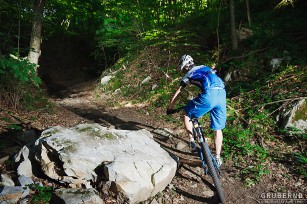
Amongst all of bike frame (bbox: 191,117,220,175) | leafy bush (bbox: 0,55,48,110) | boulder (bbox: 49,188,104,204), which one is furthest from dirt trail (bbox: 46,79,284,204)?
leafy bush (bbox: 0,55,48,110)

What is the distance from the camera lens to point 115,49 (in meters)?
17.7

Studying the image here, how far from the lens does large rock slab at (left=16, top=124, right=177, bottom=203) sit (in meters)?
3.85

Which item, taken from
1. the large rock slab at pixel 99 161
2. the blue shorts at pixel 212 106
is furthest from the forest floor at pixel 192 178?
the blue shorts at pixel 212 106

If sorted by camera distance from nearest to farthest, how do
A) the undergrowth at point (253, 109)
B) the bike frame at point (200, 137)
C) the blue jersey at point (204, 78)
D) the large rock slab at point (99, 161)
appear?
the large rock slab at point (99, 161) < the blue jersey at point (204, 78) < the bike frame at point (200, 137) < the undergrowth at point (253, 109)

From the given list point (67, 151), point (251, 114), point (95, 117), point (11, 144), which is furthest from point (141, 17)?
point (67, 151)

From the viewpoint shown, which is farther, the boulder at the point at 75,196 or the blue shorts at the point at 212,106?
the blue shorts at the point at 212,106

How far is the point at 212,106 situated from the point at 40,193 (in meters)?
3.07

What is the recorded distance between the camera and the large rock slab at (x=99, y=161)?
385 centimetres

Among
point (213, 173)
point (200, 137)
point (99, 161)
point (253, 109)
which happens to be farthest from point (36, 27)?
point (213, 173)

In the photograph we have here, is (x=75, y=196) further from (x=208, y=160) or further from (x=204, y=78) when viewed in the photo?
(x=204, y=78)

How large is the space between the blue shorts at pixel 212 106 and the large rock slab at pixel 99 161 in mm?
1046

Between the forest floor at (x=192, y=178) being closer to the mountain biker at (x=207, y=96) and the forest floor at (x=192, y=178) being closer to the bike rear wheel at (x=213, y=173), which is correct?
the bike rear wheel at (x=213, y=173)

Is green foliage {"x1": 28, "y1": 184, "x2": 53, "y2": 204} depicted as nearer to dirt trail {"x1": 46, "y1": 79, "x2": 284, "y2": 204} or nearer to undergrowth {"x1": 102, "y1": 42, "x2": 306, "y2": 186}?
dirt trail {"x1": 46, "y1": 79, "x2": 284, "y2": 204}

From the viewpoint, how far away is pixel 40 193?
12.2 ft
